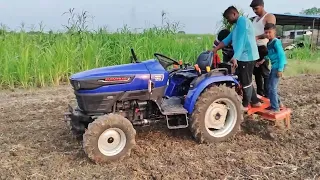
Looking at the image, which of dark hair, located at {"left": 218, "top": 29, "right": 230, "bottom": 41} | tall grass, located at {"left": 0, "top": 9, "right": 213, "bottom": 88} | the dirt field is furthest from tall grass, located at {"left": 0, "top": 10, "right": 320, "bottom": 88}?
dark hair, located at {"left": 218, "top": 29, "right": 230, "bottom": 41}

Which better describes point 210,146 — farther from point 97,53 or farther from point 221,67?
point 97,53

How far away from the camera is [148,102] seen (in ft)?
13.5

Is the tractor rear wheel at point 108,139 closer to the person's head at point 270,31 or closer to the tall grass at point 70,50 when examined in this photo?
the person's head at point 270,31

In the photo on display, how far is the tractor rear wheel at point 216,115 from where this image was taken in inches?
164

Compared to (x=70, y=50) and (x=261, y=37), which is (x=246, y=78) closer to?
(x=261, y=37)

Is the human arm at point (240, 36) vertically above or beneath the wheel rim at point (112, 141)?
above

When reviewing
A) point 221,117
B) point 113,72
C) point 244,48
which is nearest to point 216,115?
point 221,117

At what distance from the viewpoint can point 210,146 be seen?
4.19 m

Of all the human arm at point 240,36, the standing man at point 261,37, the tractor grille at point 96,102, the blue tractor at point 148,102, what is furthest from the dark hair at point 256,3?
the tractor grille at point 96,102

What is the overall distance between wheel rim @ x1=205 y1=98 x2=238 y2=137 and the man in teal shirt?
235 millimetres

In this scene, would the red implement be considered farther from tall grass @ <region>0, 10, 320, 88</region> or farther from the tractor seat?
tall grass @ <region>0, 10, 320, 88</region>

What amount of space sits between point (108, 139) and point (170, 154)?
630 millimetres

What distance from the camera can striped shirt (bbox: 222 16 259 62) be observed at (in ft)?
14.3

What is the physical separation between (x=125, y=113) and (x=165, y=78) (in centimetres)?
53
